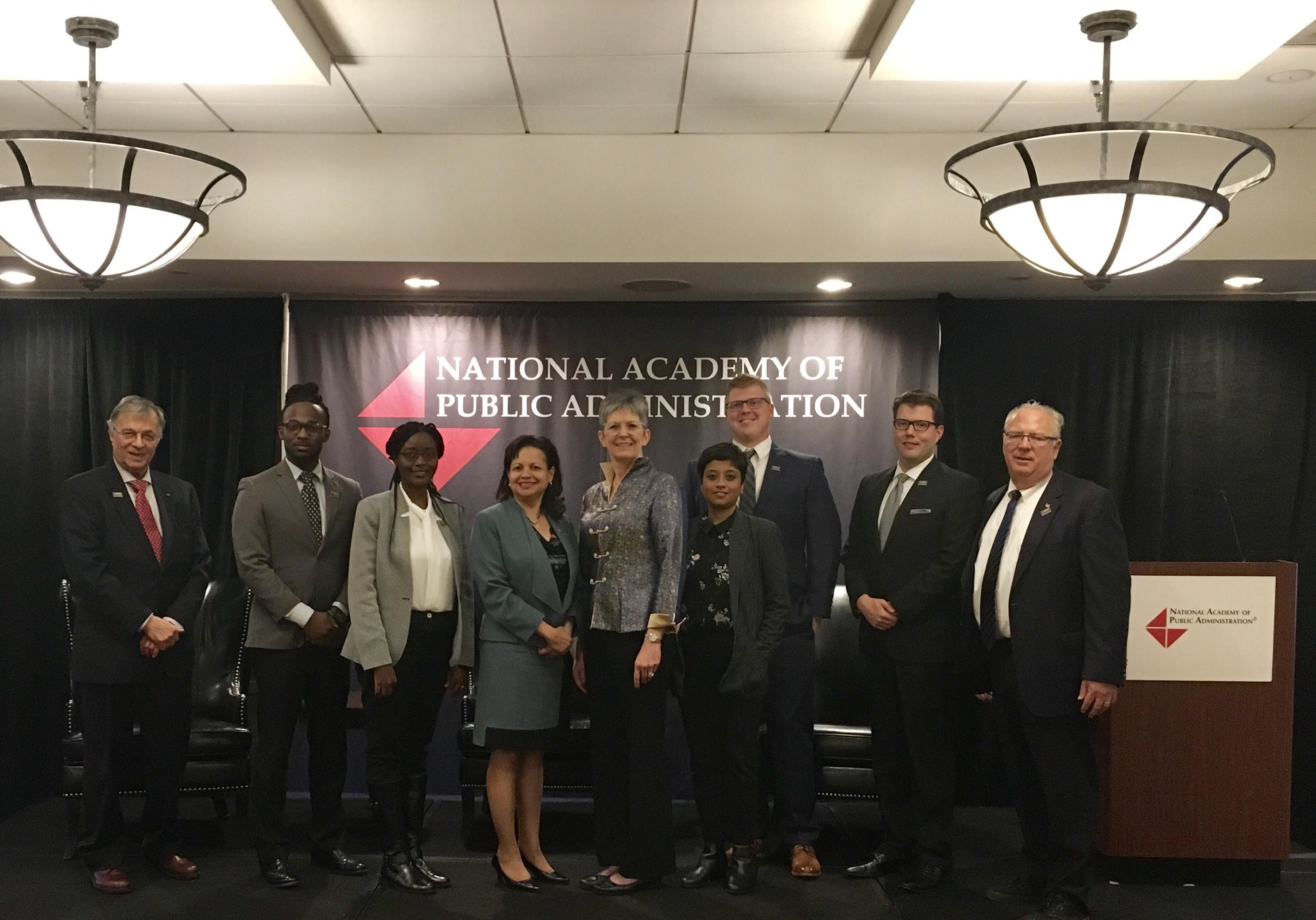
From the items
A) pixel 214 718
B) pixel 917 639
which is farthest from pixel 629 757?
pixel 214 718

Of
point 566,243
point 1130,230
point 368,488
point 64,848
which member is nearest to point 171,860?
point 64,848

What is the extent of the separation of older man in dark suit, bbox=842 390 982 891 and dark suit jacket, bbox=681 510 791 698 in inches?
15.6

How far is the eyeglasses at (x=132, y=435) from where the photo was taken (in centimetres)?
421

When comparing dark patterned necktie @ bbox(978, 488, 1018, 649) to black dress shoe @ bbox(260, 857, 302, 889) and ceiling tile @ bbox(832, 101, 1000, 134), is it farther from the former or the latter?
black dress shoe @ bbox(260, 857, 302, 889)

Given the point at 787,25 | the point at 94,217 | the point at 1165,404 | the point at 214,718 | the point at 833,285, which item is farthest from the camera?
the point at 1165,404

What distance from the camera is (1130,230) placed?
3.00 meters

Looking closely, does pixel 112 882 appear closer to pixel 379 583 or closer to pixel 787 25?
pixel 379 583

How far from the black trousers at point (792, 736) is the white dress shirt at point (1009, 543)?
2.28ft

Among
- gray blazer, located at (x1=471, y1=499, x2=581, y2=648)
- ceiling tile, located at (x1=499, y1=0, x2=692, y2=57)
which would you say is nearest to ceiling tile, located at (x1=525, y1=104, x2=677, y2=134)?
ceiling tile, located at (x1=499, y1=0, x2=692, y2=57)

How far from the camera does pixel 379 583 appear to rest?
13.4 feet

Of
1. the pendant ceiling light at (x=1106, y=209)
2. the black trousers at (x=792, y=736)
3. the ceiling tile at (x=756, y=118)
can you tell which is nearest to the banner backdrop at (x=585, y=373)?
the ceiling tile at (x=756, y=118)

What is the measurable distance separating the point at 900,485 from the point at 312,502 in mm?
2159

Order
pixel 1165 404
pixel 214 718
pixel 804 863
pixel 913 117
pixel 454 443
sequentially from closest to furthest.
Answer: pixel 804 863 → pixel 913 117 → pixel 214 718 → pixel 1165 404 → pixel 454 443

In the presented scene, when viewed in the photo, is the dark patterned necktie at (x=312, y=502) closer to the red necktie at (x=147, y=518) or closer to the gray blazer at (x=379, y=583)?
the gray blazer at (x=379, y=583)
